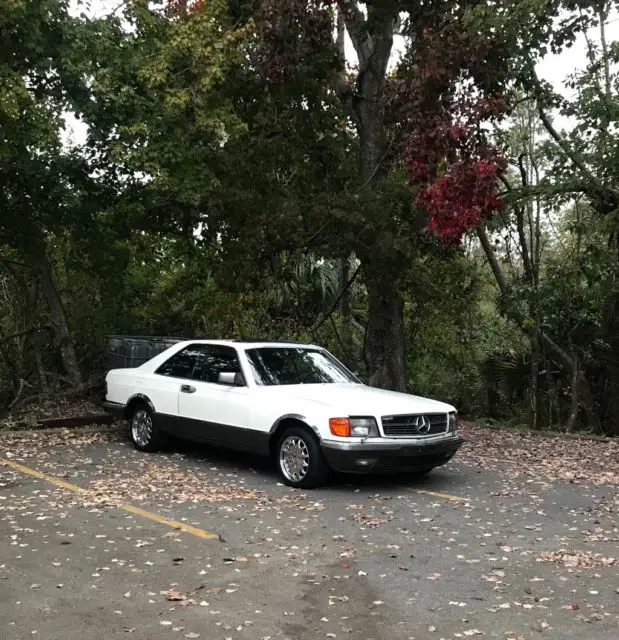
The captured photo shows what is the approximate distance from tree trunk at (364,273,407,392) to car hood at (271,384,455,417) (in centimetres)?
446

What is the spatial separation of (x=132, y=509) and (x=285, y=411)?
6.30 ft

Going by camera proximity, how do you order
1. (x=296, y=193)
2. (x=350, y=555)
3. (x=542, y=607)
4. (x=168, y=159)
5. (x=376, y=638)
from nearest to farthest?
1. (x=376, y=638)
2. (x=542, y=607)
3. (x=350, y=555)
4. (x=168, y=159)
5. (x=296, y=193)

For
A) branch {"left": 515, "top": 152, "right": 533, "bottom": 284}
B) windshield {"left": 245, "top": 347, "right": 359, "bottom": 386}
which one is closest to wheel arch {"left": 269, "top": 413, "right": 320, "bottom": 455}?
windshield {"left": 245, "top": 347, "right": 359, "bottom": 386}

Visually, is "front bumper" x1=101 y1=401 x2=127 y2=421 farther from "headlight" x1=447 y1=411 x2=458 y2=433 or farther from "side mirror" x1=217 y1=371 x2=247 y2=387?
"headlight" x1=447 y1=411 x2=458 y2=433

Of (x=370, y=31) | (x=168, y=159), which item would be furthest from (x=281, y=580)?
(x=370, y=31)

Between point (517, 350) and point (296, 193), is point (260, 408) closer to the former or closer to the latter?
point (296, 193)

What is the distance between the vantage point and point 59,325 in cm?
1549

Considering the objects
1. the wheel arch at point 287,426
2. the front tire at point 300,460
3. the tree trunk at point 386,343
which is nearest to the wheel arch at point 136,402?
the wheel arch at point 287,426

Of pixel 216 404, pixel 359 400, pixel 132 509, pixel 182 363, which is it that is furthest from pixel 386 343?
pixel 132 509

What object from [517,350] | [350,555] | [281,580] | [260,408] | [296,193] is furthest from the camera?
[517,350]

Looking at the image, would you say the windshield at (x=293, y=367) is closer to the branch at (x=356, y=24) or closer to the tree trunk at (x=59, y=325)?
the branch at (x=356, y=24)

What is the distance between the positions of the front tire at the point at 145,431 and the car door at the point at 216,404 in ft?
2.32

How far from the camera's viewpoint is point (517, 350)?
1720 cm

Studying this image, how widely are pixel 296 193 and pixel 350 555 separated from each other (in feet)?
29.9
